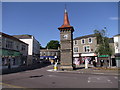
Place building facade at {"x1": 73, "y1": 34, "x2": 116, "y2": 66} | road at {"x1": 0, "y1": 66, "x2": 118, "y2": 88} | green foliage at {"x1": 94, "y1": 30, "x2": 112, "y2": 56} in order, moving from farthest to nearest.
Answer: building facade at {"x1": 73, "y1": 34, "x2": 116, "y2": 66} → green foliage at {"x1": 94, "y1": 30, "x2": 112, "y2": 56} → road at {"x1": 0, "y1": 66, "x2": 118, "y2": 88}

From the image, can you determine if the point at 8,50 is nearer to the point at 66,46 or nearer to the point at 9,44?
the point at 9,44

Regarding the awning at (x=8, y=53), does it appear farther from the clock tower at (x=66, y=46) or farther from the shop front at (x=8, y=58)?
the clock tower at (x=66, y=46)

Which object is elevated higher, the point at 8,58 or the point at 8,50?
the point at 8,50

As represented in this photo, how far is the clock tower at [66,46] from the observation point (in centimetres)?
2362

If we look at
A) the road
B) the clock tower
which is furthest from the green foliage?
the road

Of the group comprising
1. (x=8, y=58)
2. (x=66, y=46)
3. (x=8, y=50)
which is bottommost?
(x=8, y=58)

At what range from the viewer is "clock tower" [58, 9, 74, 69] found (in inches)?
930

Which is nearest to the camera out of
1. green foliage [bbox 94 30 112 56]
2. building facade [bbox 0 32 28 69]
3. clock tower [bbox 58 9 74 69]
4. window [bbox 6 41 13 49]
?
clock tower [bbox 58 9 74 69]

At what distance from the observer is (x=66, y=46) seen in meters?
24.3

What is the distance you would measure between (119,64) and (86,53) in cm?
1235

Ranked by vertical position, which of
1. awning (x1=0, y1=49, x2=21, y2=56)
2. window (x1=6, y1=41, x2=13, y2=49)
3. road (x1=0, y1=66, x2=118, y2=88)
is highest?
window (x1=6, y1=41, x2=13, y2=49)

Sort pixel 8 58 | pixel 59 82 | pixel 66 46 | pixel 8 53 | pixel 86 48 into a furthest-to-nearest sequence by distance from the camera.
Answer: pixel 86 48
pixel 8 58
pixel 8 53
pixel 66 46
pixel 59 82

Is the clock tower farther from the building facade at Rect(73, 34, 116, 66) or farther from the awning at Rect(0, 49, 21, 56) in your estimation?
the building facade at Rect(73, 34, 116, 66)

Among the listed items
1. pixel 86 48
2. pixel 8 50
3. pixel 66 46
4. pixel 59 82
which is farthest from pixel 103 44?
pixel 8 50
